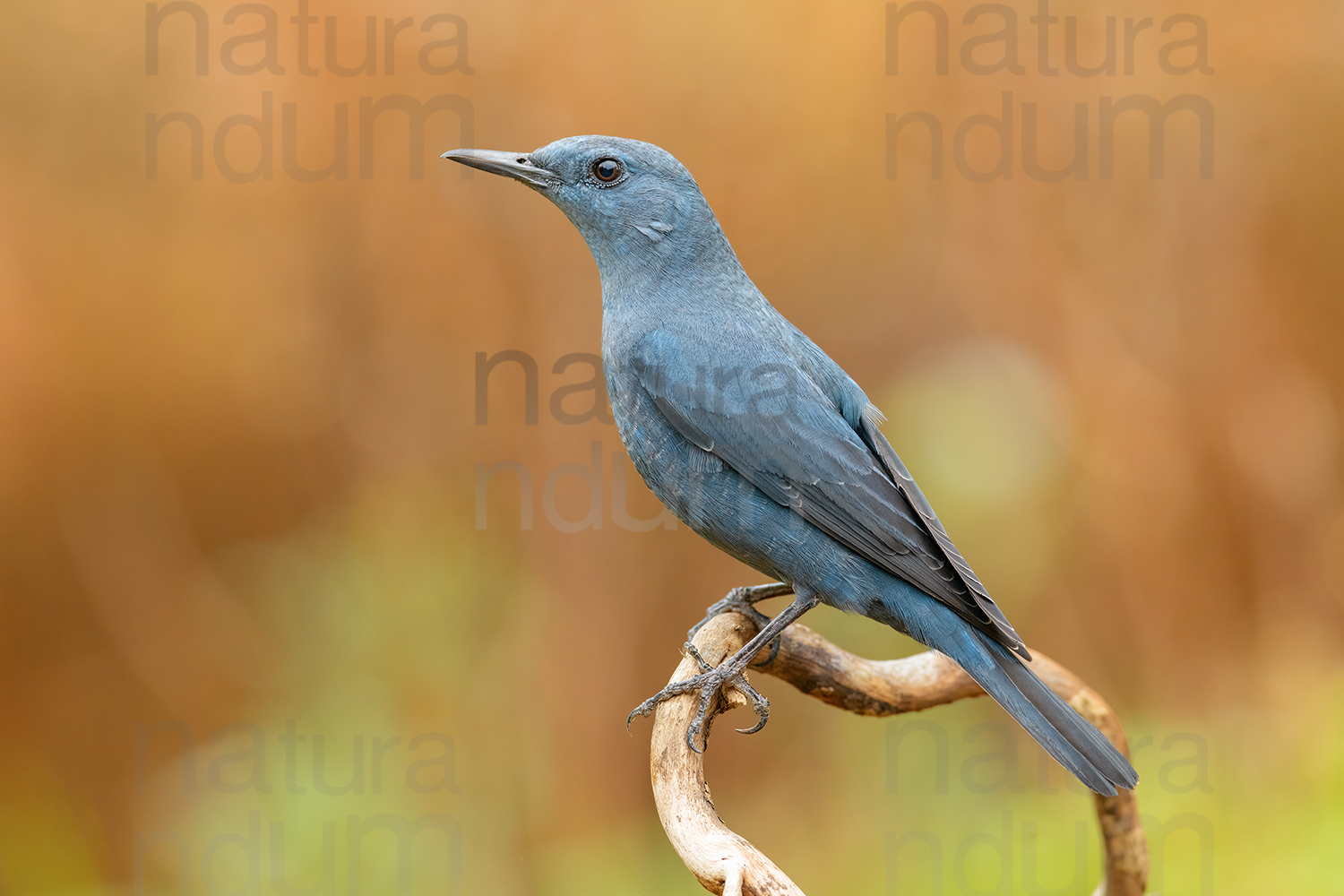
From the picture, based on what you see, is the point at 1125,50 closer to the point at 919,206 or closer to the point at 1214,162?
the point at 1214,162

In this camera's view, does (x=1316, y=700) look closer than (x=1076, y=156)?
Yes

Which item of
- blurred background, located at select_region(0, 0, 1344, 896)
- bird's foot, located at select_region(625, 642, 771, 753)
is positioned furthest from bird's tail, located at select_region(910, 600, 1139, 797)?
blurred background, located at select_region(0, 0, 1344, 896)

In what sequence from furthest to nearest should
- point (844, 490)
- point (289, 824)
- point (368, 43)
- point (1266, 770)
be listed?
1. point (368, 43)
2. point (1266, 770)
3. point (289, 824)
4. point (844, 490)

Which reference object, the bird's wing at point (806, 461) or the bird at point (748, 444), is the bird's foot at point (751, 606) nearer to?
the bird at point (748, 444)

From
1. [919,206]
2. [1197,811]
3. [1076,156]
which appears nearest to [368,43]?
[919,206]

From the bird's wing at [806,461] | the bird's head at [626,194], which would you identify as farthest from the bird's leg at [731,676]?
the bird's head at [626,194]

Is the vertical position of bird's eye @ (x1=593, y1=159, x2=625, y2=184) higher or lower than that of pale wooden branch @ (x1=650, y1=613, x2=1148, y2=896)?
higher

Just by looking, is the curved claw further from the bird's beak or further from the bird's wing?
the bird's beak
